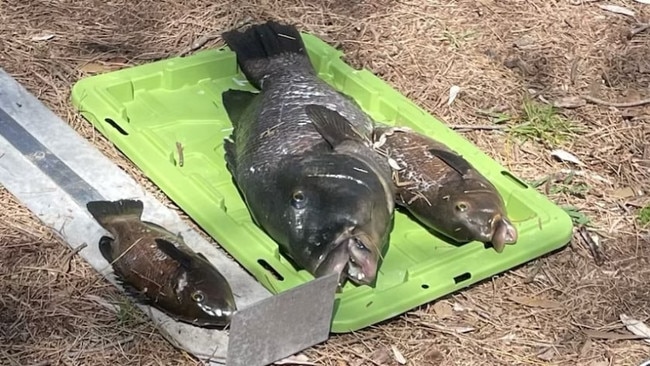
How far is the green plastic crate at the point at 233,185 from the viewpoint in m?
3.71

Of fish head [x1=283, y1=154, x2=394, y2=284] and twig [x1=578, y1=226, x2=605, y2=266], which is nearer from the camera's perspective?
fish head [x1=283, y1=154, x2=394, y2=284]

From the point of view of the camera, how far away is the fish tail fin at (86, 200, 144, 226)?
12.5 feet

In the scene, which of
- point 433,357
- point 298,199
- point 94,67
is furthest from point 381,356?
point 94,67

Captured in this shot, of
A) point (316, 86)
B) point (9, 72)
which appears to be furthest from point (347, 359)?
point (9, 72)

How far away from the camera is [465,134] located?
4664 millimetres

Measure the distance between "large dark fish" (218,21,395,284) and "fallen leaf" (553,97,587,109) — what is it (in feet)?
Answer: 3.18

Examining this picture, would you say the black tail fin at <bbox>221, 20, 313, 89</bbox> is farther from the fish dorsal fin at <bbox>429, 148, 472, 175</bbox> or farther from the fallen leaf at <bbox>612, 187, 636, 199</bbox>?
the fallen leaf at <bbox>612, 187, 636, 199</bbox>

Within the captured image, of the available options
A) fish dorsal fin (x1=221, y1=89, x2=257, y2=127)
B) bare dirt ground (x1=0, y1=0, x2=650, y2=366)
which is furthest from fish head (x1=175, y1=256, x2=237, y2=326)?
fish dorsal fin (x1=221, y1=89, x2=257, y2=127)

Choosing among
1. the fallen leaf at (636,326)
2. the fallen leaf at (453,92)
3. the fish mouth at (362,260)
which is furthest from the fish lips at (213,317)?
the fallen leaf at (453,92)

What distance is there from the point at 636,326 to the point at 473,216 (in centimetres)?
61

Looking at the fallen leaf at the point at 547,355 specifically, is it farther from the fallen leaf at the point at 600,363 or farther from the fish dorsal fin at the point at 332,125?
the fish dorsal fin at the point at 332,125

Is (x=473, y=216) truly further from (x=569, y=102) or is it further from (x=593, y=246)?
(x=569, y=102)

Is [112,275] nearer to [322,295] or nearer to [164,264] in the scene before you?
[164,264]

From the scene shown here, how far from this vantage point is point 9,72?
185 inches
